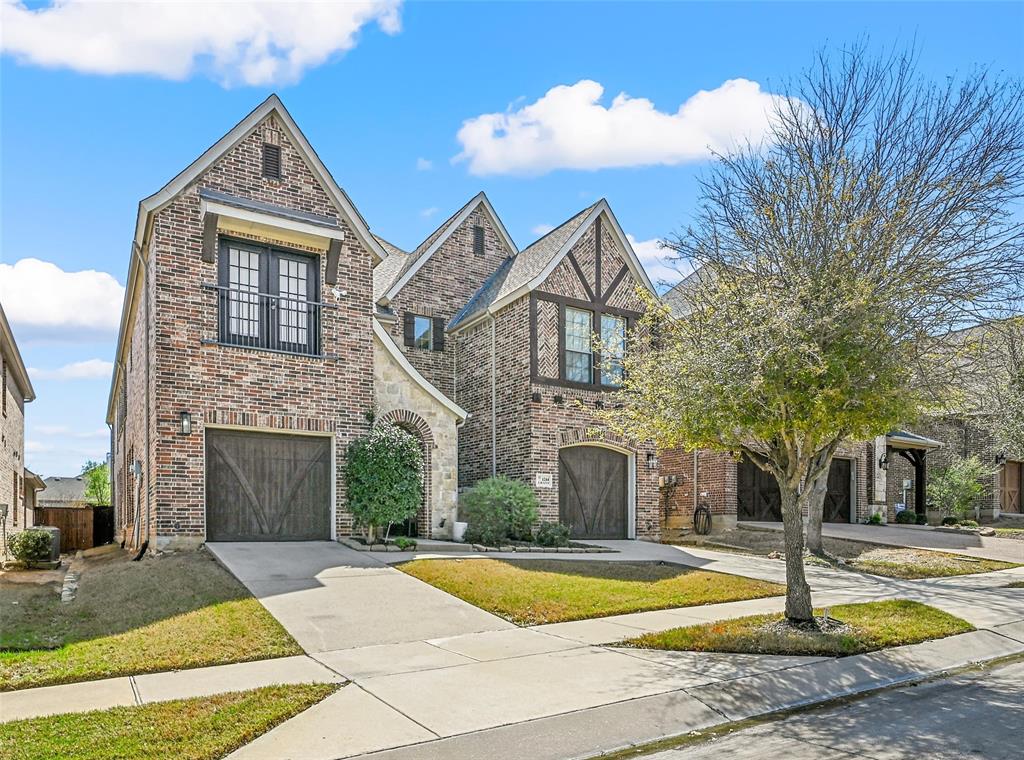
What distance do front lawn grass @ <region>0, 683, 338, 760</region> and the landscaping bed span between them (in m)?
13.4

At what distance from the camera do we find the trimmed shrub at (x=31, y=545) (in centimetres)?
1600

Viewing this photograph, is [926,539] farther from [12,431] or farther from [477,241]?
[12,431]

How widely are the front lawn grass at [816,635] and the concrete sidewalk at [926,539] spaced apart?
10.1 meters

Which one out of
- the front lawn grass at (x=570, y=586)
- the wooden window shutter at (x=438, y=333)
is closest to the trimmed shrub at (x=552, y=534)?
the front lawn grass at (x=570, y=586)

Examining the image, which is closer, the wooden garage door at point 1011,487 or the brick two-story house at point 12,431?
the brick two-story house at point 12,431

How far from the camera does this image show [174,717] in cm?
617

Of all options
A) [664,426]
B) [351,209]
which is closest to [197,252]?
[351,209]

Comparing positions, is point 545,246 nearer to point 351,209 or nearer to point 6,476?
point 351,209

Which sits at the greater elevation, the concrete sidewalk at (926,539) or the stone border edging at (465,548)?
the stone border edging at (465,548)

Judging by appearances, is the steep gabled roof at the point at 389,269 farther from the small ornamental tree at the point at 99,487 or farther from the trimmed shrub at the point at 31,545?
the small ornamental tree at the point at 99,487

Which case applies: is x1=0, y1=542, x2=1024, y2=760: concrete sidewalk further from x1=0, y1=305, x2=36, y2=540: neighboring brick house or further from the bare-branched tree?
x1=0, y1=305, x2=36, y2=540: neighboring brick house

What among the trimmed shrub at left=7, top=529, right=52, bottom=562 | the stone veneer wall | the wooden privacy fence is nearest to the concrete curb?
the stone veneer wall

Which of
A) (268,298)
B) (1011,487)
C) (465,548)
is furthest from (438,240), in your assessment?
(1011,487)

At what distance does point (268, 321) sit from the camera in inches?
619
